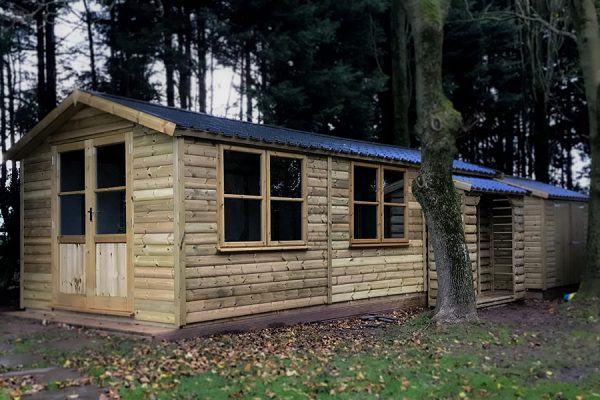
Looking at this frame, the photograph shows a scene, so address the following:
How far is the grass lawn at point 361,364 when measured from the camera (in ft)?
18.3

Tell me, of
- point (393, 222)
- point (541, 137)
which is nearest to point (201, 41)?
point (393, 222)

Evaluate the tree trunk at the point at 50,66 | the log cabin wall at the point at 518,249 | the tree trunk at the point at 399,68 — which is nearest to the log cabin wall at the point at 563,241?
the log cabin wall at the point at 518,249

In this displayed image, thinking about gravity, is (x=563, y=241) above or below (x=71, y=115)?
below

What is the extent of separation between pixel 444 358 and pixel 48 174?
6.64m

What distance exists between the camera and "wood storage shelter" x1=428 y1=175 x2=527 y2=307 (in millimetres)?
11688

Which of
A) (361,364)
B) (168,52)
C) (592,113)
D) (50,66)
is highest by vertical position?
(168,52)

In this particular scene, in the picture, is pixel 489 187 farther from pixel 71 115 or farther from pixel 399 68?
pixel 399 68

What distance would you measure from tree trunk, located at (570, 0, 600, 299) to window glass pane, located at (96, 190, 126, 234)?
8314mm

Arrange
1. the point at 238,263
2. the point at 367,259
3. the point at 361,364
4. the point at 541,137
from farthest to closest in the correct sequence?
the point at 541,137, the point at 367,259, the point at 238,263, the point at 361,364

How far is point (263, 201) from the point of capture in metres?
8.95

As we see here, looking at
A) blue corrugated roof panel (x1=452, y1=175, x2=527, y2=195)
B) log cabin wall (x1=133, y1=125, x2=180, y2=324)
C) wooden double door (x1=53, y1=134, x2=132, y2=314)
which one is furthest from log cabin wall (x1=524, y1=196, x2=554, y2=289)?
wooden double door (x1=53, y1=134, x2=132, y2=314)

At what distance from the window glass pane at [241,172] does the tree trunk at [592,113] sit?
6669 mm

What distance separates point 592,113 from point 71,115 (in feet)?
30.8

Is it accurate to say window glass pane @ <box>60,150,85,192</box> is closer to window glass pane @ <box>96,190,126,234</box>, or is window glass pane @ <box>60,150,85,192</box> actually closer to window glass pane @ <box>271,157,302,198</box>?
window glass pane @ <box>96,190,126,234</box>
